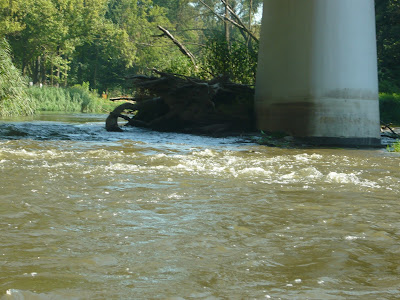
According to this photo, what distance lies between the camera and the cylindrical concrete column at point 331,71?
13320 millimetres

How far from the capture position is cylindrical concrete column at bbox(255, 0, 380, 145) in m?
13.3

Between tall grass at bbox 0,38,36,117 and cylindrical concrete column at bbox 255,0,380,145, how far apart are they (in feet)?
27.8

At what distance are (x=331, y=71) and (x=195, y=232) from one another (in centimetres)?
1004

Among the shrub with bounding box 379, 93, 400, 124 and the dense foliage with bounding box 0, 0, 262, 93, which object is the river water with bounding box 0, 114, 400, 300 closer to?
the shrub with bounding box 379, 93, 400, 124

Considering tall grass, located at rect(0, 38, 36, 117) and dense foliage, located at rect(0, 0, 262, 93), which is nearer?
tall grass, located at rect(0, 38, 36, 117)

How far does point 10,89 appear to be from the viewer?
17875mm

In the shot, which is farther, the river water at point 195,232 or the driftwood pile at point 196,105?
the driftwood pile at point 196,105

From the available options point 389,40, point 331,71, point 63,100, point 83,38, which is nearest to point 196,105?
point 331,71

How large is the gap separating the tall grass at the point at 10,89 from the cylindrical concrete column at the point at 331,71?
8484 millimetres

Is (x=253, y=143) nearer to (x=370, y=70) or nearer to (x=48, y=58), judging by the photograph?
(x=370, y=70)

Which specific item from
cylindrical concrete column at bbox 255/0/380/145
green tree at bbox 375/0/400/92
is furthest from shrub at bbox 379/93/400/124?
cylindrical concrete column at bbox 255/0/380/145

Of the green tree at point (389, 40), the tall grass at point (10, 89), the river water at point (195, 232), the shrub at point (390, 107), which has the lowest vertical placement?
the river water at point (195, 232)

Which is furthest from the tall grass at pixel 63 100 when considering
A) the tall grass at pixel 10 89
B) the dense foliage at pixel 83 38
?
the tall grass at pixel 10 89

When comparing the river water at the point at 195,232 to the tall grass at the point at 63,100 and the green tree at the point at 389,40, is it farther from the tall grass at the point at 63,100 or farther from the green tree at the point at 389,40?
the tall grass at the point at 63,100
